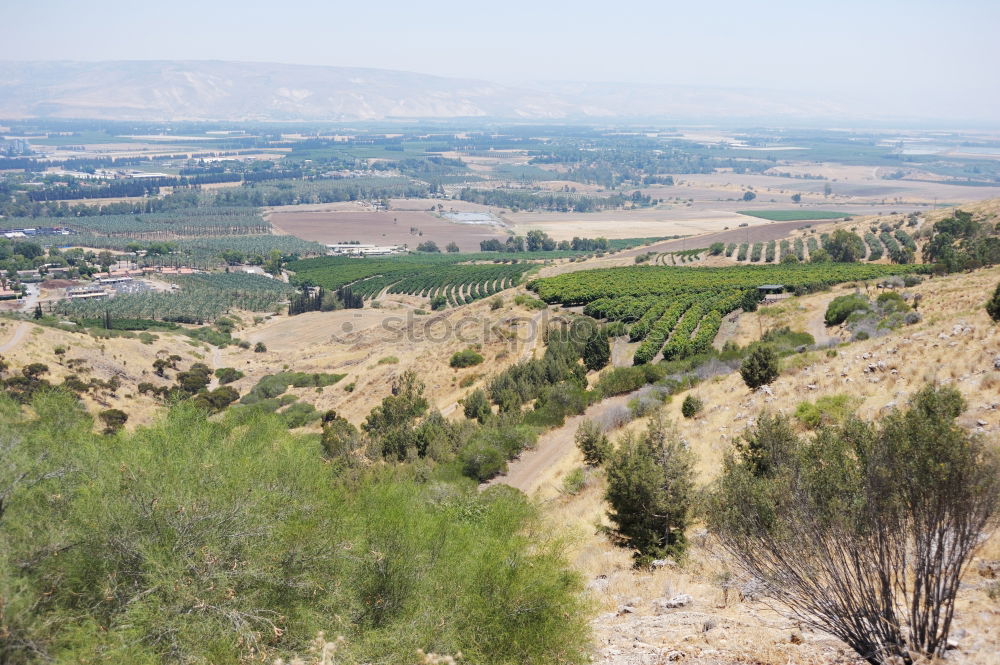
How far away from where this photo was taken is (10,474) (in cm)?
1152

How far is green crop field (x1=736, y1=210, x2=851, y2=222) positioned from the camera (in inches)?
6452

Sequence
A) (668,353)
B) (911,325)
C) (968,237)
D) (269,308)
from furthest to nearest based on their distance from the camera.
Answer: (269,308), (968,237), (668,353), (911,325)

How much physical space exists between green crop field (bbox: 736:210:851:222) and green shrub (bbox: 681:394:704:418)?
142483 mm

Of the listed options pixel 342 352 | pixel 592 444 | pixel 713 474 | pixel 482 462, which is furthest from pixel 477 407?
pixel 342 352

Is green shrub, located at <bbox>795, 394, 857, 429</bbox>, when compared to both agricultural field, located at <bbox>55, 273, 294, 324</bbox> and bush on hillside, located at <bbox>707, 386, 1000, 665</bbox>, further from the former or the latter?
agricultural field, located at <bbox>55, 273, 294, 324</bbox>

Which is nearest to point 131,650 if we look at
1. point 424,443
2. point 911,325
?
point 424,443

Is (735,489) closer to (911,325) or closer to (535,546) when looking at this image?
(535,546)

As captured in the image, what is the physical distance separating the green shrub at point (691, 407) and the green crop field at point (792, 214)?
142483 mm

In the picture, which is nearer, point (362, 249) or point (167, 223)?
point (362, 249)

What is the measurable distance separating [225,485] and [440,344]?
156ft

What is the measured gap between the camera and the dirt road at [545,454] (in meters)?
29.0

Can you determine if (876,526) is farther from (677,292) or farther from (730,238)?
(730,238)

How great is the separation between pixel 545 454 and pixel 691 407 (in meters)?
6.70

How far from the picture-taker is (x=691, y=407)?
29.8 meters
